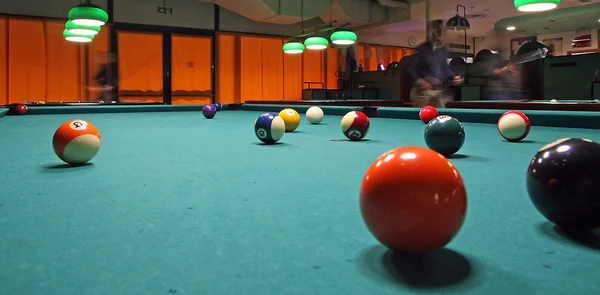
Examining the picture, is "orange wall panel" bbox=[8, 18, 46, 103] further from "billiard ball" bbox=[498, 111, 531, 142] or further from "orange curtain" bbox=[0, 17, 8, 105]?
"billiard ball" bbox=[498, 111, 531, 142]

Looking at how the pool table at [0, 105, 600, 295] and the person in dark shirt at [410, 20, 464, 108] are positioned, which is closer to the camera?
the pool table at [0, 105, 600, 295]

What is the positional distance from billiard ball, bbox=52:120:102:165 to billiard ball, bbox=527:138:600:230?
196cm

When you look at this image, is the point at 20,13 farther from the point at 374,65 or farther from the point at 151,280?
the point at 151,280

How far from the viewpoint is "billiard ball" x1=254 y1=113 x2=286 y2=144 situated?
3.21 meters

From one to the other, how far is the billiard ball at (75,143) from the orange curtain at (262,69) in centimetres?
1229

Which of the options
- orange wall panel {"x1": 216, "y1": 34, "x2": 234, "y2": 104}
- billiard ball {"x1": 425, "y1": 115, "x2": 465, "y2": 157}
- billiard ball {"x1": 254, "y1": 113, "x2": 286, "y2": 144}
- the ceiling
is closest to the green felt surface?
billiard ball {"x1": 425, "y1": 115, "x2": 465, "y2": 157}

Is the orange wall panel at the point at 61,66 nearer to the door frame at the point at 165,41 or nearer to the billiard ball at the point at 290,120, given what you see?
the door frame at the point at 165,41

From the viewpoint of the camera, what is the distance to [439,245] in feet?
3.08

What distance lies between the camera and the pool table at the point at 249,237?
0.81 metres

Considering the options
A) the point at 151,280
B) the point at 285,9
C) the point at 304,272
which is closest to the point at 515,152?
the point at 304,272

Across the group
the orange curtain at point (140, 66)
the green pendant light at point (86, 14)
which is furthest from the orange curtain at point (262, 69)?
the green pendant light at point (86, 14)

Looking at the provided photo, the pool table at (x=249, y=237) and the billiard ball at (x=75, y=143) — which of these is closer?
the pool table at (x=249, y=237)

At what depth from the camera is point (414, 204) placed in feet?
3.00

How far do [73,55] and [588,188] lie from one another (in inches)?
511
